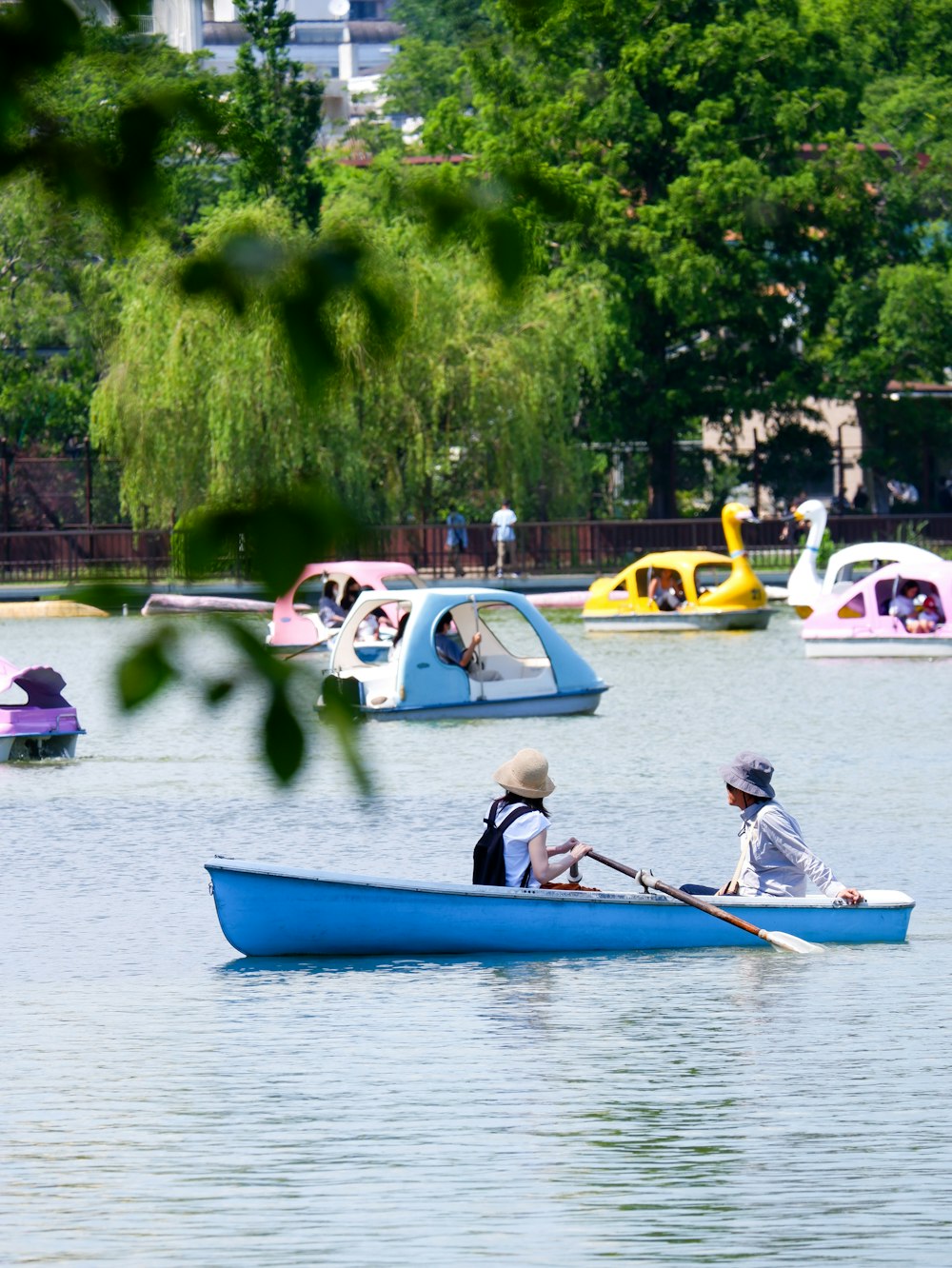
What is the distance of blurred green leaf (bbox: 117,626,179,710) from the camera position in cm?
349

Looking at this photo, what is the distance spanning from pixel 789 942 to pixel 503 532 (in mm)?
39935

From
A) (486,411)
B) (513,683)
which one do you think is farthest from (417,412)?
(513,683)

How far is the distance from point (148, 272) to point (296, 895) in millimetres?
9394

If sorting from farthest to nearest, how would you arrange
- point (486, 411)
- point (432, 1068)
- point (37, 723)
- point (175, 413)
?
1. point (486, 411)
2. point (175, 413)
3. point (37, 723)
4. point (432, 1068)

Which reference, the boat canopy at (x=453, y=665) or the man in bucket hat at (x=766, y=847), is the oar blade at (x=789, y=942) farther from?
the boat canopy at (x=453, y=665)

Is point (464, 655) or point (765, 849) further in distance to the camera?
point (464, 655)

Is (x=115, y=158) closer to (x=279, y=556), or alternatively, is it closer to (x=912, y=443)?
(x=279, y=556)

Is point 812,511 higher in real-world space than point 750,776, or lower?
higher

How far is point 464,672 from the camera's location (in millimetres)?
28703

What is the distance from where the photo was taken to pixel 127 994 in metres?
13.4

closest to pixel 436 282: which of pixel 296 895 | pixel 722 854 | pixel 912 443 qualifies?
pixel 912 443

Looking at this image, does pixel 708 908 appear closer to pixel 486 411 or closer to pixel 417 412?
pixel 417 412

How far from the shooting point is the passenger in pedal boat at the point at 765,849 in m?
13.3

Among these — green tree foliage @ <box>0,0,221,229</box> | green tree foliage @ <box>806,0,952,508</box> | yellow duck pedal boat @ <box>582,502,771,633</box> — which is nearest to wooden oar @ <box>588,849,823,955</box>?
green tree foliage @ <box>0,0,221,229</box>
